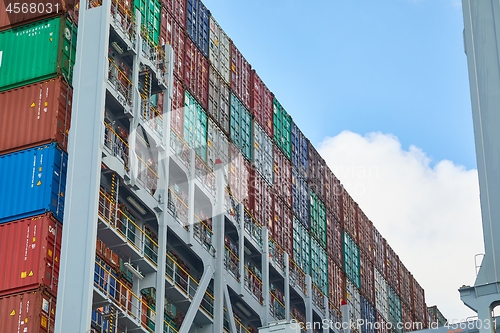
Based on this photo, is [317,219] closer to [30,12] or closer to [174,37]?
[174,37]

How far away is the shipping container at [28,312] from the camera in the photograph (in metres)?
26.6

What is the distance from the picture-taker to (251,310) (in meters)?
37.9

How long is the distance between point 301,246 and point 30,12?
19100 mm

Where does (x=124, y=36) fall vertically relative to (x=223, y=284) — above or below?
above

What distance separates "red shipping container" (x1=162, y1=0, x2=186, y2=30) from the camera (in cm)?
3719

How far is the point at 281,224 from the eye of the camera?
43844 millimetres

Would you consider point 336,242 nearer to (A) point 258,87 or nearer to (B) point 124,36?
(A) point 258,87

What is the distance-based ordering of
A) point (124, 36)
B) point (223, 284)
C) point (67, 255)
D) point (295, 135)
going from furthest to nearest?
point (295, 135) → point (223, 284) → point (124, 36) → point (67, 255)

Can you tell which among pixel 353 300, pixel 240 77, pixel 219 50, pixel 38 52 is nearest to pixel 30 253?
pixel 38 52

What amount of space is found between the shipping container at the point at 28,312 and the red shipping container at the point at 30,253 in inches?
9.6

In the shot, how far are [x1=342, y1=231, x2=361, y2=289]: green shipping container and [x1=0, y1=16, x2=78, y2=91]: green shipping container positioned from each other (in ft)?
80.0

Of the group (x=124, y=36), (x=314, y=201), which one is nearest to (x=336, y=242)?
(x=314, y=201)

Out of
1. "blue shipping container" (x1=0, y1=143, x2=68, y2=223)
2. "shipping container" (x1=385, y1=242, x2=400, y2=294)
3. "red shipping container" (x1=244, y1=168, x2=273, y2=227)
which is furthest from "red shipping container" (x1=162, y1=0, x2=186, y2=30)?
"shipping container" (x1=385, y1=242, x2=400, y2=294)

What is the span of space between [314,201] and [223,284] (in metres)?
14.9
